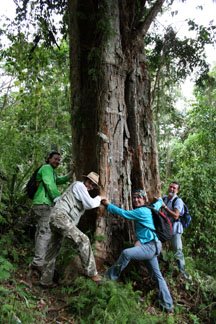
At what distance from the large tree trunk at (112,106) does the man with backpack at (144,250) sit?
522 mm

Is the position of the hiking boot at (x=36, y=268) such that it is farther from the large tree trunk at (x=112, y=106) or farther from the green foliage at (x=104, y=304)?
the large tree trunk at (x=112, y=106)

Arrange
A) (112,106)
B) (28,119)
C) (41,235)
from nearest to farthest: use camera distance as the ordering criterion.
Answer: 1. (41,235)
2. (112,106)
3. (28,119)

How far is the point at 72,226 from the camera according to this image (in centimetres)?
583

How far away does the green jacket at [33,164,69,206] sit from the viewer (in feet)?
21.9

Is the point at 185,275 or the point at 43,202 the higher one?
the point at 43,202

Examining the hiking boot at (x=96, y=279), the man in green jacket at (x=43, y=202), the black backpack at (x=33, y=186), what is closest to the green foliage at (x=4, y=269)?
the man in green jacket at (x=43, y=202)

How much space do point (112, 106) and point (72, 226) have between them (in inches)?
98.3

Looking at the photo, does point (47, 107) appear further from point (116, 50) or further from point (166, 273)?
point (166, 273)

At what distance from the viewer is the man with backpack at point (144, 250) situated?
6.10 m

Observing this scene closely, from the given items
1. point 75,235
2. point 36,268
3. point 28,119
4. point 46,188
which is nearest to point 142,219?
point 75,235

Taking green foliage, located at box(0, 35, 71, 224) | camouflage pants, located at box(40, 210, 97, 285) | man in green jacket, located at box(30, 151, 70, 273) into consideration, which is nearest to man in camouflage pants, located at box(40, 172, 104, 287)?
camouflage pants, located at box(40, 210, 97, 285)

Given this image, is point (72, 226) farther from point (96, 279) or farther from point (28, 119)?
point (28, 119)

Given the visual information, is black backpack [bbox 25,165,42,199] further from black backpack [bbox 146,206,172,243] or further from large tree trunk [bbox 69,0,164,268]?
black backpack [bbox 146,206,172,243]

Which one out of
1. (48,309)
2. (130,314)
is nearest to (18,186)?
(48,309)
